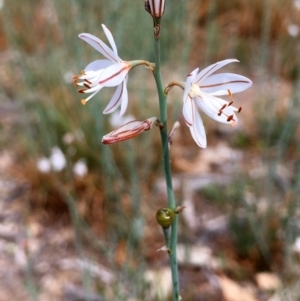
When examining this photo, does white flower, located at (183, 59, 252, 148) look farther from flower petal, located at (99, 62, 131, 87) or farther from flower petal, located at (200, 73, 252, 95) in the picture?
flower petal, located at (99, 62, 131, 87)

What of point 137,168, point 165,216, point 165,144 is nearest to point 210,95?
point 165,144

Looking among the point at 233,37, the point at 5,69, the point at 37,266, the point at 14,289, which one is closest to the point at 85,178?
the point at 37,266

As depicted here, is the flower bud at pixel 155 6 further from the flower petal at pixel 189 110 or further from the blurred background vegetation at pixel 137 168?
the blurred background vegetation at pixel 137 168

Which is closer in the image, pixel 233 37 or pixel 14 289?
pixel 14 289

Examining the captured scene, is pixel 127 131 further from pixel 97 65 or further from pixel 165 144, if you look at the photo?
pixel 97 65

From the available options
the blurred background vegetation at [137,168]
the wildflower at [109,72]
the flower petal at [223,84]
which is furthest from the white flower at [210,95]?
the blurred background vegetation at [137,168]

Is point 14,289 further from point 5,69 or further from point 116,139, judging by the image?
point 5,69
